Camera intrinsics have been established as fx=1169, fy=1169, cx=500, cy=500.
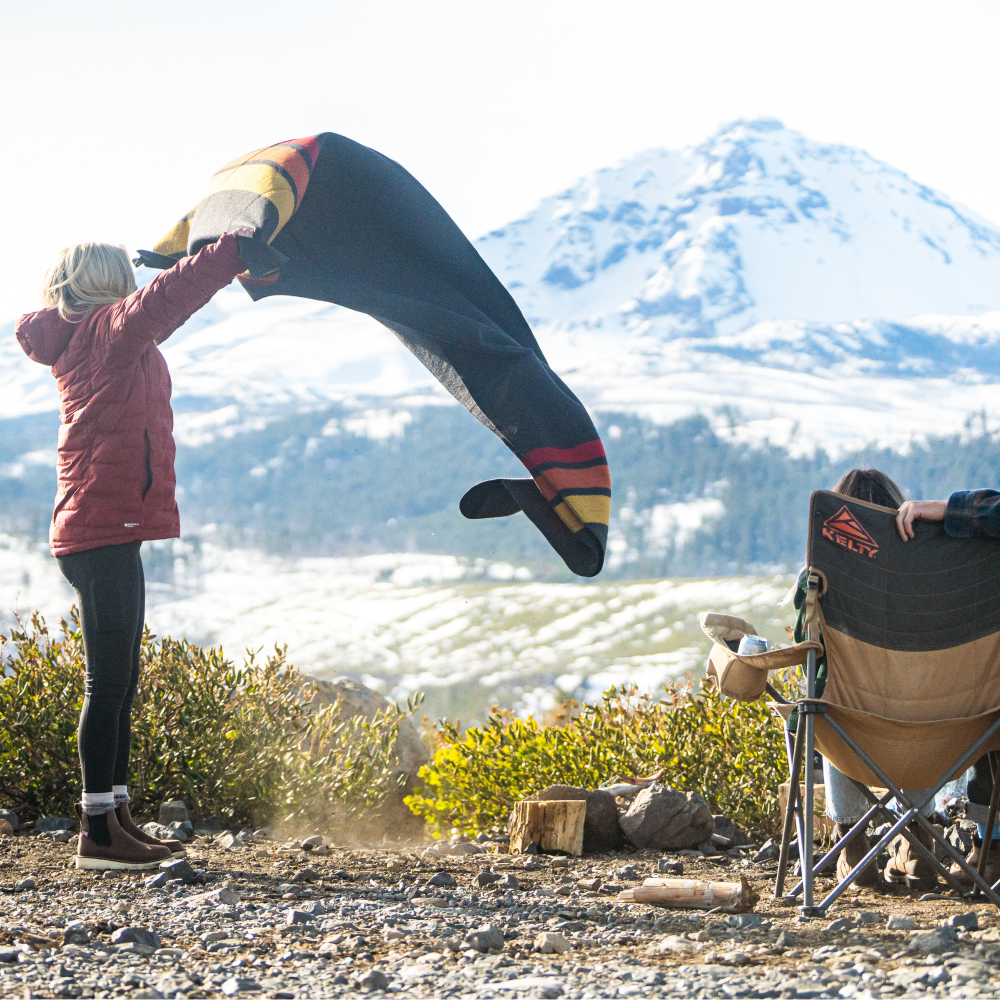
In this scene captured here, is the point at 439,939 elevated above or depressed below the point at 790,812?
below

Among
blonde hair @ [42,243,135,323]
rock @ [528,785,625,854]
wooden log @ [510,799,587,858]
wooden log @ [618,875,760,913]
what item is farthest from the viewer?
rock @ [528,785,625,854]

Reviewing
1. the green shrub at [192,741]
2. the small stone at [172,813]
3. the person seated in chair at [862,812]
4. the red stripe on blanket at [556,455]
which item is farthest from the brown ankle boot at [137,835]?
the person seated in chair at [862,812]

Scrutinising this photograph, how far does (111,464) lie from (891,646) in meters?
2.30

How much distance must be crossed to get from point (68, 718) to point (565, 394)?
94.4 inches

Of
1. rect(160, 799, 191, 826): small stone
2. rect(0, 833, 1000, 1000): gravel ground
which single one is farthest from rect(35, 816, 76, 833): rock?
rect(0, 833, 1000, 1000): gravel ground

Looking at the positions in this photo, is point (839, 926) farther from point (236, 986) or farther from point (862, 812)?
point (236, 986)

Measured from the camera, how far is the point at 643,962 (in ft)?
8.19

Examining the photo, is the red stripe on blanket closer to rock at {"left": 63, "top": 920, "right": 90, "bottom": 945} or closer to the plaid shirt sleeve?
the plaid shirt sleeve

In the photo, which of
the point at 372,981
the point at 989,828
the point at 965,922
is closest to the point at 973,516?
the point at 989,828

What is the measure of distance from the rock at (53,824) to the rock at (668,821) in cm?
211

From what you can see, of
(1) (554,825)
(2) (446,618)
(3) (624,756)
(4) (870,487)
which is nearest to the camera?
(4) (870,487)

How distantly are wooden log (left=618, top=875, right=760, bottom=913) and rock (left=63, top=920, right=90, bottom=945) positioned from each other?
4.64ft

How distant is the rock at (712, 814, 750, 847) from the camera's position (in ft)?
14.8

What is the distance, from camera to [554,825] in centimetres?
430
